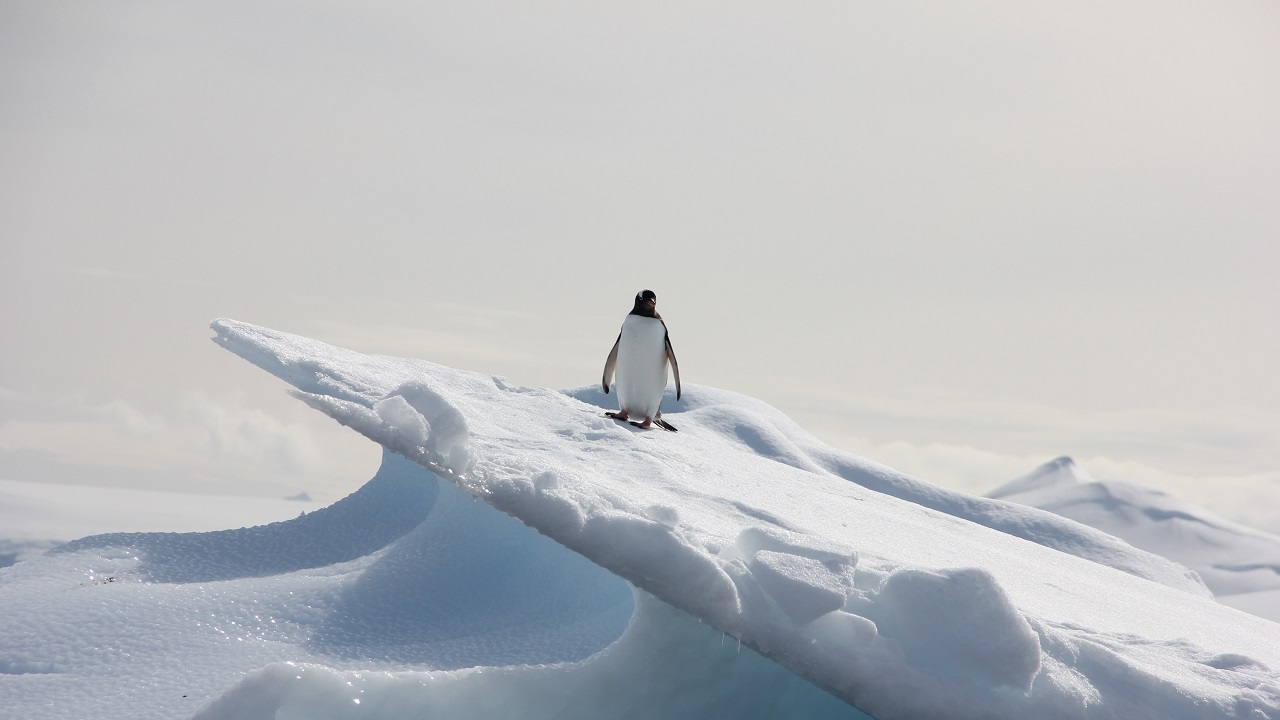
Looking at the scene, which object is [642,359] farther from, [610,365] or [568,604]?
[568,604]

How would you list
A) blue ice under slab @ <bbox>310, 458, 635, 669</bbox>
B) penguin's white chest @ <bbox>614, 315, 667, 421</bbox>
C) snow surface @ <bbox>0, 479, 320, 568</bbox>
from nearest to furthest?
1. blue ice under slab @ <bbox>310, 458, 635, 669</bbox>
2. penguin's white chest @ <bbox>614, 315, 667, 421</bbox>
3. snow surface @ <bbox>0, 479, 320, 568</bbox>

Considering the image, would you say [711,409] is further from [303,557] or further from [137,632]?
[137,632]

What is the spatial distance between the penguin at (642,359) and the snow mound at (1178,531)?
39.0 feet

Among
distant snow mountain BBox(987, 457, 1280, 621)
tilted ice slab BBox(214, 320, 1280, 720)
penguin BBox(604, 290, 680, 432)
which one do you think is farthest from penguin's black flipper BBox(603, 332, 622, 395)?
distant snow mountain BBox(987, 457, 1280, 621)

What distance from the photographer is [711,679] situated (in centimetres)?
310

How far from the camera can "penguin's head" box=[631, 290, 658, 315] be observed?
596 cm

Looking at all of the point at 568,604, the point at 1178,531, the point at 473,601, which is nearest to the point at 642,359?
the point at 568,604

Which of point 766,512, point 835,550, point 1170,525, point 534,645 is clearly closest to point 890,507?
point 766,512

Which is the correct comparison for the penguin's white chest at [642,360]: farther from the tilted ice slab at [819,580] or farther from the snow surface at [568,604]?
the tilted ice slab at [819,580]

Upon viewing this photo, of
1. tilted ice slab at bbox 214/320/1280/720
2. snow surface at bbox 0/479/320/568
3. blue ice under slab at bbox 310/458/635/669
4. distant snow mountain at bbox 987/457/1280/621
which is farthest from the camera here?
distant snow mountain at bbox 987/457/1280/621

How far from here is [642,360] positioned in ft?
19.2

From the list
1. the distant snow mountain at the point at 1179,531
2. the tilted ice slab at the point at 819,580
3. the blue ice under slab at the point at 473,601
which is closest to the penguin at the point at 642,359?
the tilted ice slab at the point at 819,580

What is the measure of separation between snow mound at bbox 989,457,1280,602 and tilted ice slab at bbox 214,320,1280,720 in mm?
10634

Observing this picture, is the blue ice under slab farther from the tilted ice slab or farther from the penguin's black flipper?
the penguin's black flipper
